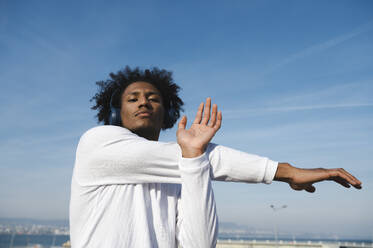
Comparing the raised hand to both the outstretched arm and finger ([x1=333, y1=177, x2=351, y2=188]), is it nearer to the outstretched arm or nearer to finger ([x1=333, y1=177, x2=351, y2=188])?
the outstretched arm

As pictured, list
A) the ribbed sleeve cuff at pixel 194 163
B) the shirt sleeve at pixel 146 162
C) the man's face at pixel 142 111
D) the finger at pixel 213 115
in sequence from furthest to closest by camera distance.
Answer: the man's face at pixel 142 111 < the finger at pixel 213 115 < the shirt sleeve at pixel 146 162 < the ribbed sleeve cuff at pixel 194 163

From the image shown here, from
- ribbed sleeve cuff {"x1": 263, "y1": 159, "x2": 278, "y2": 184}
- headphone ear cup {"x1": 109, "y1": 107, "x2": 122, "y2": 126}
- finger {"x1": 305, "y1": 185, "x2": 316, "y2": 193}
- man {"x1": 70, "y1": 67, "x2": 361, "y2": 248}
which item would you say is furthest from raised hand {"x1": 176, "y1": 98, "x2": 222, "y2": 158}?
headphone ear cup {"x1": 109, "y1": 107, "x2": 122, "y2": 126}

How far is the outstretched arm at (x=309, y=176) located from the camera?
69.8 inches

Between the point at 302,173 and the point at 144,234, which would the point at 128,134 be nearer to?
the point at 144,234

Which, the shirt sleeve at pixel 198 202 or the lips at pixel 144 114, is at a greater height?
the lips at pixel 144 114

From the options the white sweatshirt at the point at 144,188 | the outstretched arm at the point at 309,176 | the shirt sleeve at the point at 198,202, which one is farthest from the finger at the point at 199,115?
the outstretched arm at the point at 309,176

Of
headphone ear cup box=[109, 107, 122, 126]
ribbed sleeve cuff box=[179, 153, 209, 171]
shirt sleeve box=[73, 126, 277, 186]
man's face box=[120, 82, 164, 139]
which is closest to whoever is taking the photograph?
ribbed sleeve cuff box=[179, 153, 209, 171]

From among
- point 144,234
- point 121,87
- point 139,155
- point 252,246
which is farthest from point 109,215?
point 252,246

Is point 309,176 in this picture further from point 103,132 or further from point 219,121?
point 103,132

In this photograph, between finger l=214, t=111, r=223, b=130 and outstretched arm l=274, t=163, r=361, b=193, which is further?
finger l=214, t=111, r=223, b=130

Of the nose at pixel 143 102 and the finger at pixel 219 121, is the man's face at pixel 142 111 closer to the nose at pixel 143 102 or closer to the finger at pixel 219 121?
the nose at pixel 143 102

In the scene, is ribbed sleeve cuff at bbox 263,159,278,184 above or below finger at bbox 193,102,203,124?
below

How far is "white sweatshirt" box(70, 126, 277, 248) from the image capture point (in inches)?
69.9

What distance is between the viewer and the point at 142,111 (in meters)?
2.59
